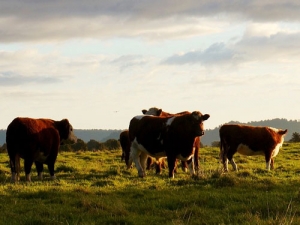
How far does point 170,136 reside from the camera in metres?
18.5

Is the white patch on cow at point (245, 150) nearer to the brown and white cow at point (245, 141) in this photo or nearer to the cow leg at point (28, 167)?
the brown and white cow at point (245, 141)

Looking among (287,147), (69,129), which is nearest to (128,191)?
(69,129)

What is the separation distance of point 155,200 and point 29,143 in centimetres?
592

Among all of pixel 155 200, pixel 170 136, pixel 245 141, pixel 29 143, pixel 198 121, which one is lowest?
pixel 155 200

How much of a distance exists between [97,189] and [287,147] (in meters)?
21.7

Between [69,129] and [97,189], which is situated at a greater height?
[69,129]

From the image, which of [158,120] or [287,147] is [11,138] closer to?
[158,120]

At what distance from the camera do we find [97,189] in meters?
14.5

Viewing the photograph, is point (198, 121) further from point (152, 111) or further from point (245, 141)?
point (152, 111)

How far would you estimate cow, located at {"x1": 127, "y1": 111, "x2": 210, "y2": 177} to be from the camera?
18.4m

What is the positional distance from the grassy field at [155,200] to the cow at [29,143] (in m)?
0.68

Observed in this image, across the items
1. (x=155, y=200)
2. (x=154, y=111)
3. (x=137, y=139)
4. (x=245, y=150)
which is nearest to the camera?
(x=155, y=200)

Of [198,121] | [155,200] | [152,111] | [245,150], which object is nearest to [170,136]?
[198,121]

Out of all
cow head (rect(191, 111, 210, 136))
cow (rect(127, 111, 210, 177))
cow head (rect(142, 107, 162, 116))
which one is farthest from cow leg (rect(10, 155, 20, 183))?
cow head (rect(142, 107, 162, 116))
